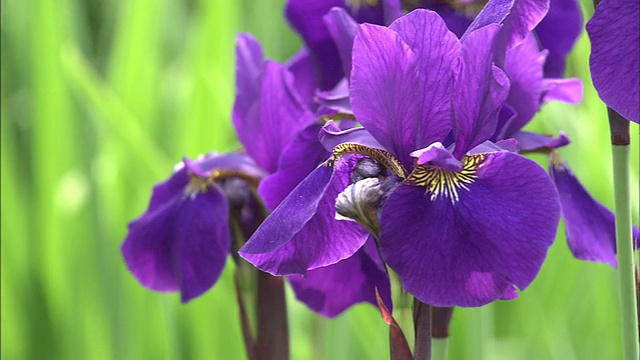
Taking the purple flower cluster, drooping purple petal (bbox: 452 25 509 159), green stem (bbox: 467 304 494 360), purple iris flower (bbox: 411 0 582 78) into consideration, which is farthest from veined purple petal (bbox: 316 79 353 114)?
green stem (bbox: 467 304 494 360)

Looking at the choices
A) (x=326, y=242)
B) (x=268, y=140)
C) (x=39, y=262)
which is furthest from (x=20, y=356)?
(x=326, y=242)

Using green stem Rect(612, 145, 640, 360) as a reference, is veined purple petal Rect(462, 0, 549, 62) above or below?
above

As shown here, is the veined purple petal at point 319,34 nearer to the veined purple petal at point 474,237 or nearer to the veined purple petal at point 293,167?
the veined purple petal at point 293,167

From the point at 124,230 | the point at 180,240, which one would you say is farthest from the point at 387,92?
the point at 124,230

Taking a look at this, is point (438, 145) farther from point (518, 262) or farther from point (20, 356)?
point (20, 356)

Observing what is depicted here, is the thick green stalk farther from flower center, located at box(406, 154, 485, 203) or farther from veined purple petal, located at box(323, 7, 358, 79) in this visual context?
veined purple petal, located at box(323, 7, 358, 79)

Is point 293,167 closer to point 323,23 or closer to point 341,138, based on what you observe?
point 341,138
